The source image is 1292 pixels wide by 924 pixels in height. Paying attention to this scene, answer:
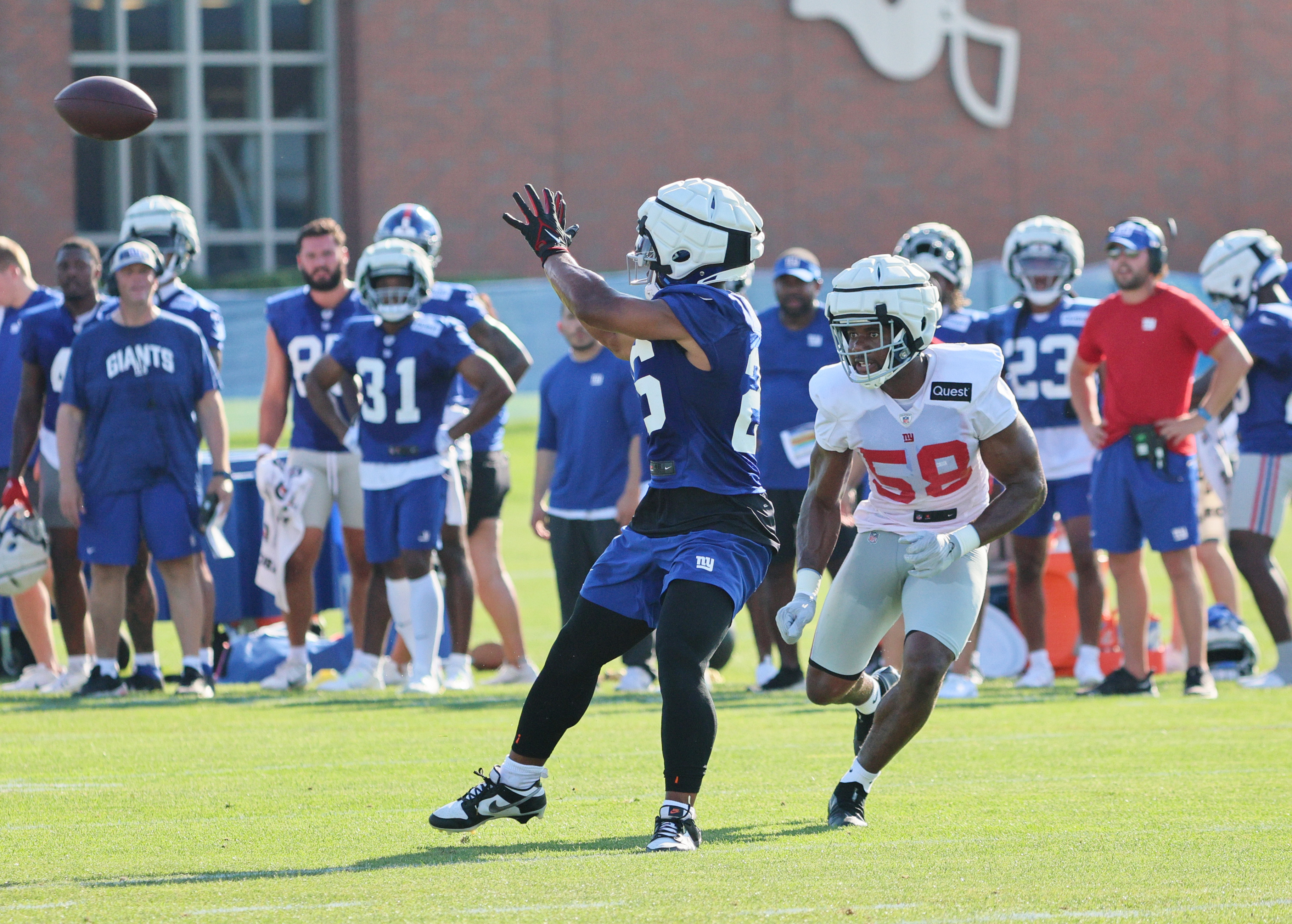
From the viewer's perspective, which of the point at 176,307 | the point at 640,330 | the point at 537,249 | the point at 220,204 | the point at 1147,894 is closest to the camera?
the point at 1147,894

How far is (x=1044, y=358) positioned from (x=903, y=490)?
4.21 m

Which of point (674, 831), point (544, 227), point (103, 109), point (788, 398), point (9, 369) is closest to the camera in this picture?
point (674, 831)

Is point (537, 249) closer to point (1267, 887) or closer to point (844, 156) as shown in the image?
point (1267, 887)

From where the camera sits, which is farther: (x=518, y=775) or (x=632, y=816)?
(x=632, y=816)

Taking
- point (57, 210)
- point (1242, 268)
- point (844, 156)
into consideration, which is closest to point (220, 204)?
point (57, 210)

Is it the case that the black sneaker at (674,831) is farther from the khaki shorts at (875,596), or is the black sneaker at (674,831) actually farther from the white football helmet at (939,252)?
the white football helmet at (939,252)

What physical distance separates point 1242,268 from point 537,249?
18.7 ft

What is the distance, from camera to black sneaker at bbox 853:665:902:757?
6043mm

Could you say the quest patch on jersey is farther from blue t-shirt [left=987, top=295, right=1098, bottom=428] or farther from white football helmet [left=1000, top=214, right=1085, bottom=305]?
white football helmet [left=1000, top=214, right=1085, bottom=305]

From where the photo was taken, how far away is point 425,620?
30.2 feet

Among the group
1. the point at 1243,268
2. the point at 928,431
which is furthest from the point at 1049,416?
the point at 928,431

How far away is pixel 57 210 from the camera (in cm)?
2588

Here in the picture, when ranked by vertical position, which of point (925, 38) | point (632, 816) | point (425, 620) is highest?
point (925, 38)

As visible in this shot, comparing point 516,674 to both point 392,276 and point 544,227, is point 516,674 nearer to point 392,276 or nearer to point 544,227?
point 392,276
